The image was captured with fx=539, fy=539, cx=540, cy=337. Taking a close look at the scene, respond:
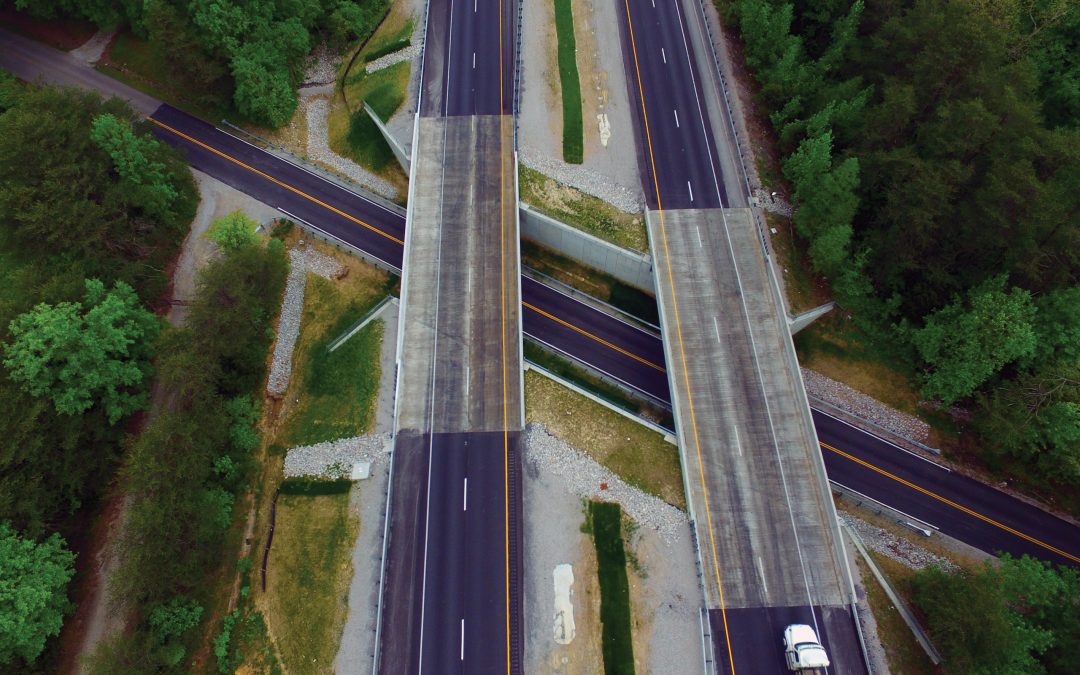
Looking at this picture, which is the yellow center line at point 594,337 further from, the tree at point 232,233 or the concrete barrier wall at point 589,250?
the tree at point 232,233

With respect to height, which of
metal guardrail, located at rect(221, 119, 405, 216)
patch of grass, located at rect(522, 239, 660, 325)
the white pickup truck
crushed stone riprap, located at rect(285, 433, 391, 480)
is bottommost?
the white pickup truck

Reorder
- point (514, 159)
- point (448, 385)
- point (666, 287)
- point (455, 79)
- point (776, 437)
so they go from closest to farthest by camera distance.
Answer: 1. point (776, 437)
2. point (448, 385)
3. point (666, 287)
4. point (514, 159)
5. point (455, 79)

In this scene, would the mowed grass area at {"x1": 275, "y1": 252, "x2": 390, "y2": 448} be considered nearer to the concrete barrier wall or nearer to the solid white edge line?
the concrete barrier wall

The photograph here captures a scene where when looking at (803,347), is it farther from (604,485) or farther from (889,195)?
(604,485)

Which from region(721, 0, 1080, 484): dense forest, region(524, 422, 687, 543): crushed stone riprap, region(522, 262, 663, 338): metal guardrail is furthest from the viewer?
region(522, 262, 663, 338): metal guardrail

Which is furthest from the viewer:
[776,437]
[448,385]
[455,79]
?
[455,79]

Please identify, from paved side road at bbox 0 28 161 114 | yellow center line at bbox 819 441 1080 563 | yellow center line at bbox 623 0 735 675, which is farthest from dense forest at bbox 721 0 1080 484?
paved side road at bbox 0 28 161 114

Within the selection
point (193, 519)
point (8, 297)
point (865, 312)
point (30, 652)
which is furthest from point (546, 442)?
point (8, 297)

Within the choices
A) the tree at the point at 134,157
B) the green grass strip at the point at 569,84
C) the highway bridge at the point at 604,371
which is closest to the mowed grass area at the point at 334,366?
the highway bridge at the point at 604,371
